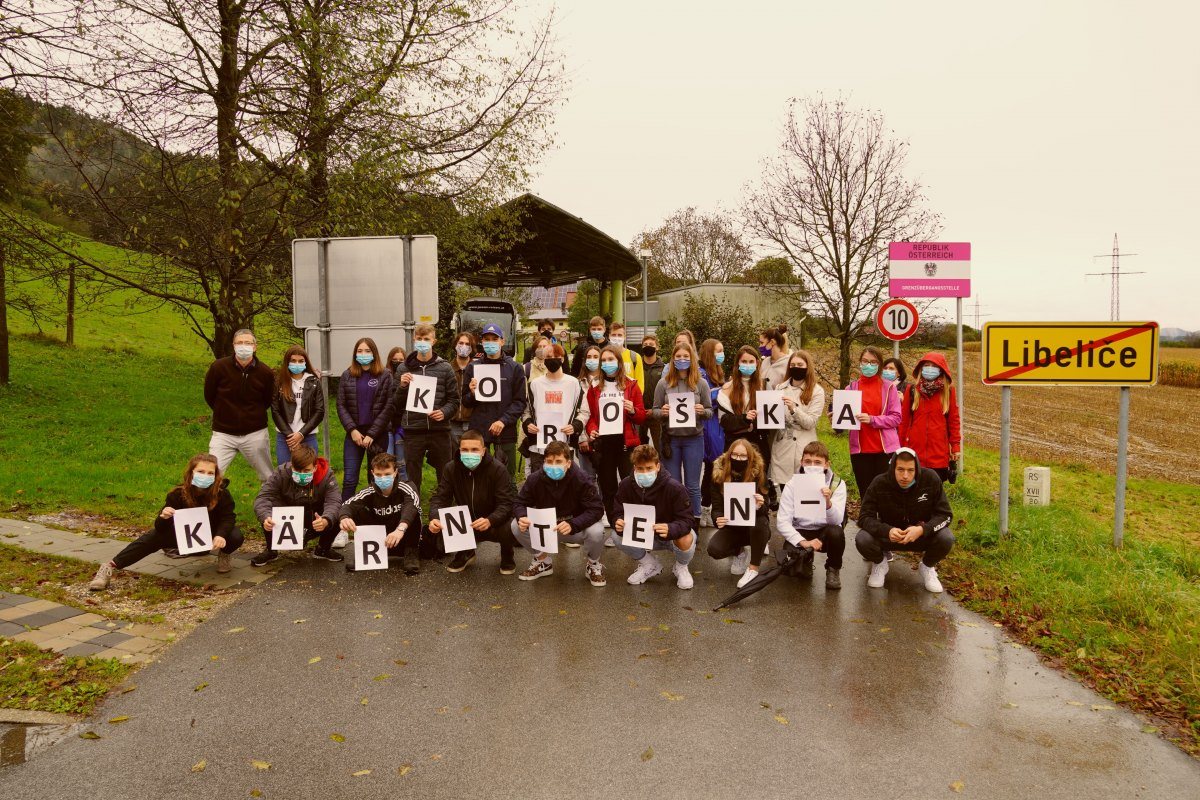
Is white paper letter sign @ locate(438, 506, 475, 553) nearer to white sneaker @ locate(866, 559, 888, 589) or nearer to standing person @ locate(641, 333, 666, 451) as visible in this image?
standing person @ locate(641, 333, 666, 451)

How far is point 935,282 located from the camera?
12.0 m

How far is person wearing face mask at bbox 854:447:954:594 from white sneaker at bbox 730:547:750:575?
1070 millimetres

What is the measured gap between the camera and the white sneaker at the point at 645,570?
7.11 meters

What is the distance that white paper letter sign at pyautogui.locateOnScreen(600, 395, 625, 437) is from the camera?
8266 mm

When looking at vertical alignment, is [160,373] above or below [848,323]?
below

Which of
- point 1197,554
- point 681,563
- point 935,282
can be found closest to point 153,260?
point 681,563

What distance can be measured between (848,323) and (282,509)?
17681 millimetres

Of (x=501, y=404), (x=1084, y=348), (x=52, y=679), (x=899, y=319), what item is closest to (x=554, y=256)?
(x=899, y=319)

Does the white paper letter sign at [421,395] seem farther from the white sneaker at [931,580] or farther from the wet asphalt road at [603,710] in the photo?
the white sneaker at [931,580]

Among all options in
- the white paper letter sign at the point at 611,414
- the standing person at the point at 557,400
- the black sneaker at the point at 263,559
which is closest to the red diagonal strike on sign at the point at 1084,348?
the white paper letter sign at the point at 611,414

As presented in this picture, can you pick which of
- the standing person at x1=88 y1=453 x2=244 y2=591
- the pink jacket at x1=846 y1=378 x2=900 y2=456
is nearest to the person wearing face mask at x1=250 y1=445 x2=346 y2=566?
the standing person at x1=88 y1=453 x2=244 y2=591

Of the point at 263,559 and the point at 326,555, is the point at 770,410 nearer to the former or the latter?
the point at 326,555

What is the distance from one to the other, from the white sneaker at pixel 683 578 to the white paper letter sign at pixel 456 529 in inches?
74.1

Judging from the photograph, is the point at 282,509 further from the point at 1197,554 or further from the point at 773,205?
the point at 773,205
